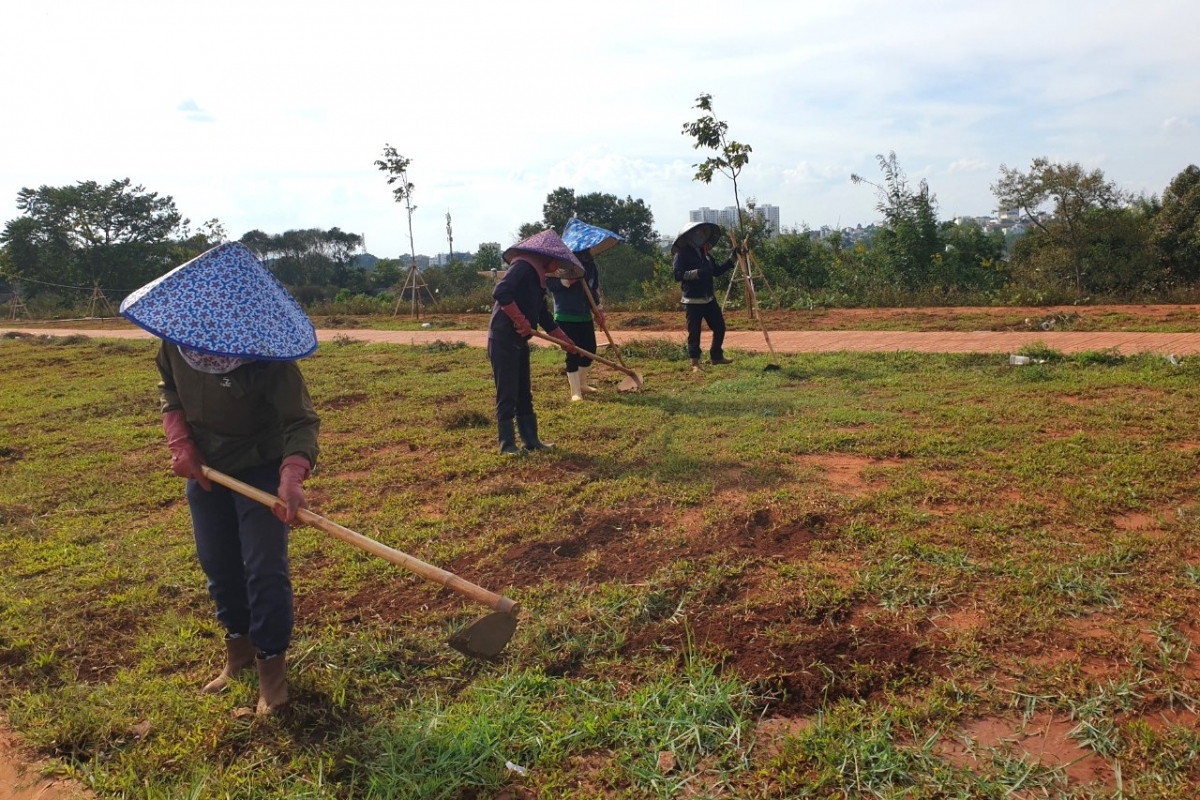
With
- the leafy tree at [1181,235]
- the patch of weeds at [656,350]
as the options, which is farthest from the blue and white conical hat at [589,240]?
the leafy tree at [1181,235]

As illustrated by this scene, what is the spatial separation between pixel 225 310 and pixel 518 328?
11.1ft

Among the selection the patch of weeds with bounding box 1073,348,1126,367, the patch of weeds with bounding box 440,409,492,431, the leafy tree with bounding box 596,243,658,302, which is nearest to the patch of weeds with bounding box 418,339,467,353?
the patch of weeds with bounding box 440,409,492,431

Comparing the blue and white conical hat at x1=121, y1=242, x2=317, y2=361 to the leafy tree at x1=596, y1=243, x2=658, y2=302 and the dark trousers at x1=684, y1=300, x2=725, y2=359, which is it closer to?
the dark trousers at x1=684, y1=300, x2=725, y2=359

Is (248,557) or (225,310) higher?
(225,310)

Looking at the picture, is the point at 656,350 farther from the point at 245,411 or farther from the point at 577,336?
the point at 245,411

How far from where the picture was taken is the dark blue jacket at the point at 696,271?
355 inches

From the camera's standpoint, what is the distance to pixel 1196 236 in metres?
16.2

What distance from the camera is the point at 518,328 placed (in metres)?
6.16

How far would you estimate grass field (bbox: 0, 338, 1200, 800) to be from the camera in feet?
8.30

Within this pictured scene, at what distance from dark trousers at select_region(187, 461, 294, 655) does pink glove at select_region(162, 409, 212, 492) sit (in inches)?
3.5

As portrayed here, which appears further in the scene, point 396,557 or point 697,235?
point 697,235

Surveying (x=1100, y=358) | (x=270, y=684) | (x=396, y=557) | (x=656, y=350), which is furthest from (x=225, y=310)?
(x=656, y=350)

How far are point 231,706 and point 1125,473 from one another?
4.71m

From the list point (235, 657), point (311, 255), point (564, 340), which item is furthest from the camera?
point (311, 255)
